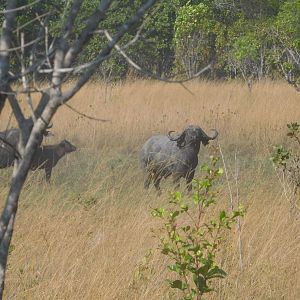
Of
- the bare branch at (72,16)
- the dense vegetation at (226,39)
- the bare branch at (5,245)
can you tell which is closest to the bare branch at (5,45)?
the bare branch at (72,16)

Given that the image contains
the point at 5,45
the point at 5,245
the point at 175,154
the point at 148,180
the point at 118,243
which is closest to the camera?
the point at 5,45

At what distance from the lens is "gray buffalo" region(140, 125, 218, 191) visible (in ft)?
32.1

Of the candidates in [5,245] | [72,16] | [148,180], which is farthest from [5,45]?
[148,180]

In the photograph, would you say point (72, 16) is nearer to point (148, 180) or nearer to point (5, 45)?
point (5, 45)

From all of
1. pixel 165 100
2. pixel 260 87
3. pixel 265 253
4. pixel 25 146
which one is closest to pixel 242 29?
pixel 260 87

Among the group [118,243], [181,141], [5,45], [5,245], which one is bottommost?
[181,141]

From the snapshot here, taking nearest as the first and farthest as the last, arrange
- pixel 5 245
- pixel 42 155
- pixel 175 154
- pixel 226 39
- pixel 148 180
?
pixel 5 245 → pixel 148 180 → pixel 175 154 → pixel 42 155 → pixel 226 39

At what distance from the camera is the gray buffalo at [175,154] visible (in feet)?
32.1

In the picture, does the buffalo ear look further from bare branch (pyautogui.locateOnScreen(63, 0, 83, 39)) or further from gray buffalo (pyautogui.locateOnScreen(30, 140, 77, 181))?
bare branch (pyautogui.locateOnScreen(63, 0, 83, 39))

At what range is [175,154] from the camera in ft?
32.8

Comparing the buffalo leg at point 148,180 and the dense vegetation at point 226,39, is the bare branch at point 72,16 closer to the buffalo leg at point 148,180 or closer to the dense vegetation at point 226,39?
the buffalo leg at point 148,180

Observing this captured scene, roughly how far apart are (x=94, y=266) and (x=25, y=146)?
9.32ft

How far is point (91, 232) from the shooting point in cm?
568

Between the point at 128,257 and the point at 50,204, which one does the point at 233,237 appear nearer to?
the point at 128,257
